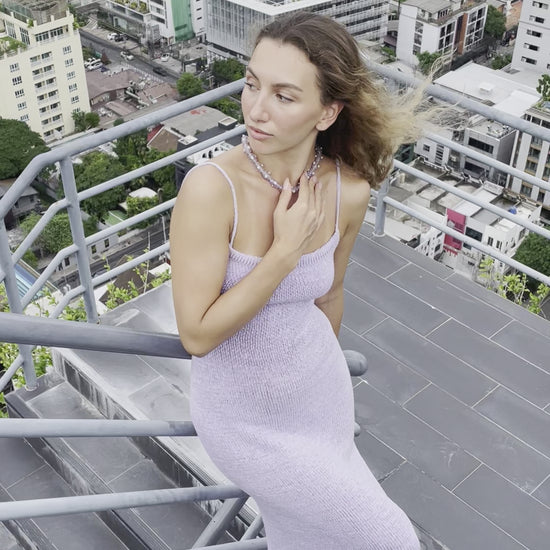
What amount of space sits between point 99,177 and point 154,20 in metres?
10.6

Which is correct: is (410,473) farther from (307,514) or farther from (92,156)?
(92,156)

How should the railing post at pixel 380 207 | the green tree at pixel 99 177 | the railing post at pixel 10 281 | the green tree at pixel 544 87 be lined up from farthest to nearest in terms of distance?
the green tree at pixel 544 87, the green tree at pixel 99 177, the railing post at pixel 380 207, the railing post at pixel 10 281

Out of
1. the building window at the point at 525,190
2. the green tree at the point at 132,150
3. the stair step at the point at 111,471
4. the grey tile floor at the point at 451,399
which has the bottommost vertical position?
the building window at the point at 525,190

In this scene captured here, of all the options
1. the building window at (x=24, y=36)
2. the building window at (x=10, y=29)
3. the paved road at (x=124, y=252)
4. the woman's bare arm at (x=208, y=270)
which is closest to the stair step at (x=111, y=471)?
the woman's bare arm at (x=208, y=270)

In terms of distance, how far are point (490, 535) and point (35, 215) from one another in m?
17.1

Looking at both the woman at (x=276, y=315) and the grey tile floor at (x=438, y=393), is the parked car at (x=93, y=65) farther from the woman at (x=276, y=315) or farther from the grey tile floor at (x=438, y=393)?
the woman at (x=276, y=315)

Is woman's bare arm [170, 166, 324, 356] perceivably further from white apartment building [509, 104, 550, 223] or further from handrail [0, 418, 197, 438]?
white apartment building [509, 104, 550, 223]

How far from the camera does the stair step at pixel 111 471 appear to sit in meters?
2.06

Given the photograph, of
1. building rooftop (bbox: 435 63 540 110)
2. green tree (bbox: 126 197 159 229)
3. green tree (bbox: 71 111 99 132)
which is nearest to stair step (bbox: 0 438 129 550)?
green tree (bbox: 126 197 159 229)

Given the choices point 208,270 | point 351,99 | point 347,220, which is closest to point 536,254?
point 347,220

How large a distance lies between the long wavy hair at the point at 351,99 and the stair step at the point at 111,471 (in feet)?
3.42

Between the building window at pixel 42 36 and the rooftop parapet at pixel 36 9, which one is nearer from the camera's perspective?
the rooftop parapet at pixel 36 9

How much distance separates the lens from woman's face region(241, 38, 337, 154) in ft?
4.27

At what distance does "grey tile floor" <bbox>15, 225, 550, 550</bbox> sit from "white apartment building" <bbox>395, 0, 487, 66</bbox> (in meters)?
23.5
